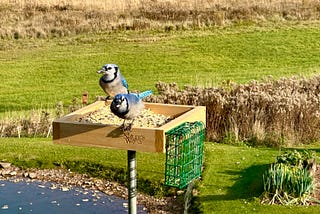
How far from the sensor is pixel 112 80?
5730 mm

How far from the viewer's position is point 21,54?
2073 centimetres

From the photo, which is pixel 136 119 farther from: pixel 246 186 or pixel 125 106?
pixel 246 186

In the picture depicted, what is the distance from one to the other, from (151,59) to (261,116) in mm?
9016

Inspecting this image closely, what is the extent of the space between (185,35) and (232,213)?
14.6m

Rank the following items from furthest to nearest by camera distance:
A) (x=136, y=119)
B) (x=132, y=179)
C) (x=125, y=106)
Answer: (x=132, y=179), (x=136, y=119), (x=125, y=106)

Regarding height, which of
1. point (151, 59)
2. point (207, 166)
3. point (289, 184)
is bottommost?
point (207, 166)

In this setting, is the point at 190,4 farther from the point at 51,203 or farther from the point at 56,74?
the point at 51,203

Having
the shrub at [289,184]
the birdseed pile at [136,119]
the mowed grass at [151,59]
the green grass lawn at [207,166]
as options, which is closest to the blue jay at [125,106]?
the birdseed pile at [136,119]

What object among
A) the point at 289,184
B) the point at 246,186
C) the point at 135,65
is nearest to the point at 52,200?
the point at 246,186

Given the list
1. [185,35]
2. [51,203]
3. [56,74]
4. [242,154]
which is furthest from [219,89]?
[185,35]

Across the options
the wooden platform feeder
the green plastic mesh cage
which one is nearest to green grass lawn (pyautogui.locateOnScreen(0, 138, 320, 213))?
the green plastic mesh cage

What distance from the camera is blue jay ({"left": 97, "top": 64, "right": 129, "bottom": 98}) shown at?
18.6 feet

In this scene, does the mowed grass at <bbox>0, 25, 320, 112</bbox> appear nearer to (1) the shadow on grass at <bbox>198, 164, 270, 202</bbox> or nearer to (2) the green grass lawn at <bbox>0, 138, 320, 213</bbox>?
(2) the green grass lawn at <bbox>0, 138, 320, 213</bbox>

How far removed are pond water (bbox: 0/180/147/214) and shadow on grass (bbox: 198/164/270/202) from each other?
3.89ft
